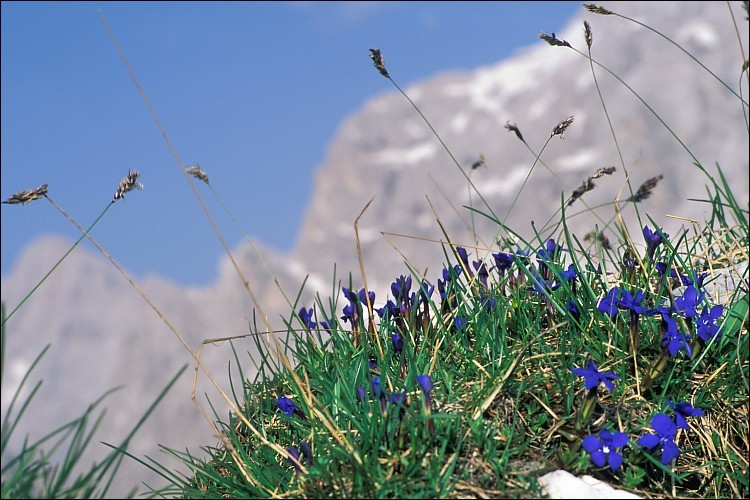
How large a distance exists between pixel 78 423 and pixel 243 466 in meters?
0.82

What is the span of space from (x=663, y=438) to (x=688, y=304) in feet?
2.33

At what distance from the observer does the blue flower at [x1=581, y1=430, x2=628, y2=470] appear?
233 centimetres

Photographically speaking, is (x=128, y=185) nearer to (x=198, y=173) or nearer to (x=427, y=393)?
(x=198, y=173)

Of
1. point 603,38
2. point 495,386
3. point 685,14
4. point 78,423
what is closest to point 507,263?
point 495,386

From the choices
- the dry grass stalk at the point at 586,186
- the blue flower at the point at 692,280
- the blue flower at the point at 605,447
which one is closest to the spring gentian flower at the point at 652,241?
the blue flower at the point at 692,280

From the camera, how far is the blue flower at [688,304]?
9.56ft

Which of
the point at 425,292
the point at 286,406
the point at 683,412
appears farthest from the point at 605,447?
the point at 286,406

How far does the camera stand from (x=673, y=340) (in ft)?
8.67

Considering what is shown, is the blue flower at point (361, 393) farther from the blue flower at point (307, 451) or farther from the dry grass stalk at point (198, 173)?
the dry grass stalk at point (198, 173)

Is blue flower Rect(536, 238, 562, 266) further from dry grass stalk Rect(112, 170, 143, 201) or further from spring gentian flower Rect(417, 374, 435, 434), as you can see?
dry grass stalk Rect(112, 170, 143, 201)

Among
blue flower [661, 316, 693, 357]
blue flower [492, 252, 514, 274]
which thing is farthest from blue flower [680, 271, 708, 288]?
blue flower [492, 252, 514, 274]

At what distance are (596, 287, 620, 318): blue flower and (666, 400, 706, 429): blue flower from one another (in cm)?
49

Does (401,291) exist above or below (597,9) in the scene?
below

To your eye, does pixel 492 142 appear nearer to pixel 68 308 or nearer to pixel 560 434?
pixel 68 308
